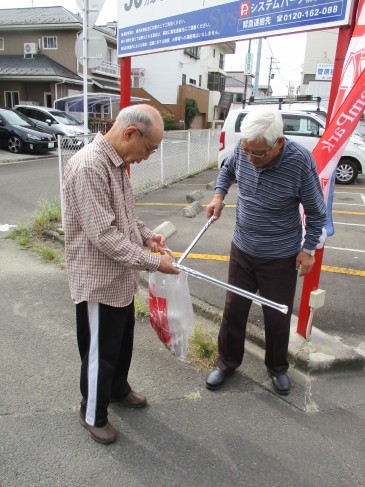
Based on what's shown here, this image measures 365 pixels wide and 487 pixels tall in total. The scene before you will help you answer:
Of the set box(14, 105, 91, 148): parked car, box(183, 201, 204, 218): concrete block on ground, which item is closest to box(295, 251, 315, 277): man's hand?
box(183, 201, 204, 218): concrete block on ground

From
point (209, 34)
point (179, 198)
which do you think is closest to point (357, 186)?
point (179, 198)

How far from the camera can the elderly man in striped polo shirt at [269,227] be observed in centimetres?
218

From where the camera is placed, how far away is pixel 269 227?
2.37 metres

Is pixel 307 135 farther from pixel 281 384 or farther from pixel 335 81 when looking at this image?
pixel 281 384

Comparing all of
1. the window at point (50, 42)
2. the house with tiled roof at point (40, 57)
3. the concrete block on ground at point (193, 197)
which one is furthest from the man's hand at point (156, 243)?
the window at point (50, 42)

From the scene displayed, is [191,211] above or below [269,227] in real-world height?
below

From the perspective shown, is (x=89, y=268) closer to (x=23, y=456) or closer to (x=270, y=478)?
(x=23, y=456)

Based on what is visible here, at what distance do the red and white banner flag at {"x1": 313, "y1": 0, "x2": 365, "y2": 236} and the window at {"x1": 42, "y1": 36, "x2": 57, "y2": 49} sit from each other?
27.2 metres

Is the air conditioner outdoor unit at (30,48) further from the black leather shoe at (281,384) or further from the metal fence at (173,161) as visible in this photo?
the black leather shoe at (281,384)

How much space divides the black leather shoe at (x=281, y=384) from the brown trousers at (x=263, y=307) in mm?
31

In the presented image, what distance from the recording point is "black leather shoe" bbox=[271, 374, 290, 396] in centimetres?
260

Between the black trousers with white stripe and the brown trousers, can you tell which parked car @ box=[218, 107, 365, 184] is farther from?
the black trousers with white stripe

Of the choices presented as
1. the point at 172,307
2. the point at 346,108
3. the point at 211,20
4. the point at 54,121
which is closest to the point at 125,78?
the point at 211,20

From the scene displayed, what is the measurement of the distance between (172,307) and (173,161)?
8.34 metres
